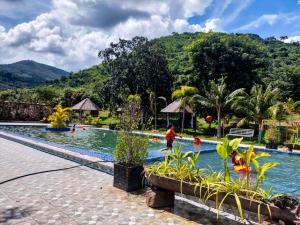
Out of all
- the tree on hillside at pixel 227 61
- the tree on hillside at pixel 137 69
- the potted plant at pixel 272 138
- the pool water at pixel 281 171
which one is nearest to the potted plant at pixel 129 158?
the pool water at pixel 281 171

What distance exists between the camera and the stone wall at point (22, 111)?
100ft

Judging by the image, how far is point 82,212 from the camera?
498cm

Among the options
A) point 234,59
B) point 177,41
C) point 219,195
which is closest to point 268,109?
point 234,59

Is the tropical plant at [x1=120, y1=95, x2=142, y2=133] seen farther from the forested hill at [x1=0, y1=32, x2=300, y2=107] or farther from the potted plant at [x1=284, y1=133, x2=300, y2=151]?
the forested hill at [x1=0, y1=32, x2=300, y2=107]

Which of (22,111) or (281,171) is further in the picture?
(22,111)

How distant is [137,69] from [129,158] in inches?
928

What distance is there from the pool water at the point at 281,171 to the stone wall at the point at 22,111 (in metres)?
23.0

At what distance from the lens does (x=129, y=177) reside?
6.18m

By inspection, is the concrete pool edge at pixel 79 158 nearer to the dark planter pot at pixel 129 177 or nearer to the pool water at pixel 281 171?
the dark planter pot at pixel 129 177

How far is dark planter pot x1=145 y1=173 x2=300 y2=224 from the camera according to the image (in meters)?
3.65

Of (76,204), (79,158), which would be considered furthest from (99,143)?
(76,204)

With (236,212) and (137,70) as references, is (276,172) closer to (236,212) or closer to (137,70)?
(236,212)

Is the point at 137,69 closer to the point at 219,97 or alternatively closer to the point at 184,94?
the point at 184,94

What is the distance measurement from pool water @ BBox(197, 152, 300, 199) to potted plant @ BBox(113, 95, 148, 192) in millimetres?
1400
